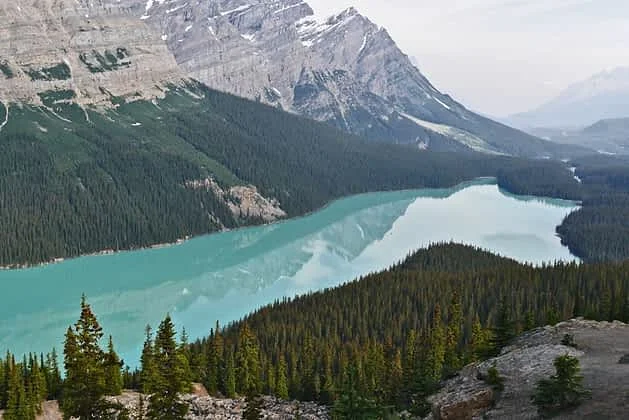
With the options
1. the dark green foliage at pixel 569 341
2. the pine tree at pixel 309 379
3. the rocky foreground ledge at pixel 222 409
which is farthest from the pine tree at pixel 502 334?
the pine tree at pixel 309 379

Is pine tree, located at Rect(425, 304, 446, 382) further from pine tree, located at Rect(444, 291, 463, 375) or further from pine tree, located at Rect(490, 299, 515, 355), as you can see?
pine tree, located at Rect(490, 299, 515, 355)

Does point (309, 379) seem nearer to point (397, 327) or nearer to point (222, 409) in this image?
point (222, 409)

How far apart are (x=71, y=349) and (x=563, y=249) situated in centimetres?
15826

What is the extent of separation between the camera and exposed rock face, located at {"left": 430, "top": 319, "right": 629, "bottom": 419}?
32438 millimetres

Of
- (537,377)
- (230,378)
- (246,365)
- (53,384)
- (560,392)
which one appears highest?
(560,392)

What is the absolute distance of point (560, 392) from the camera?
104ft

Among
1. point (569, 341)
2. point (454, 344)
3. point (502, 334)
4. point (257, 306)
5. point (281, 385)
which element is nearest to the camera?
point (569, 341)

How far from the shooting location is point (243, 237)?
187m

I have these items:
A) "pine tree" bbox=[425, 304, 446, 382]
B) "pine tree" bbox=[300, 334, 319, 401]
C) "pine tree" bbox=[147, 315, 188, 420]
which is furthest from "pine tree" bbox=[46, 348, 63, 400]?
"pine tree" bbox=[425, 304, 446, 382]

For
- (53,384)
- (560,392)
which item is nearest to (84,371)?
(560,392)

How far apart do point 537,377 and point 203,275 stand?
112 meters

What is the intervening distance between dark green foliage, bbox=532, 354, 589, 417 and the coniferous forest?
30.5 feet

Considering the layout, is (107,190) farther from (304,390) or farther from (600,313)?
(600,313)

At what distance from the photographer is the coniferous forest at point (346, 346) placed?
37.3 m
